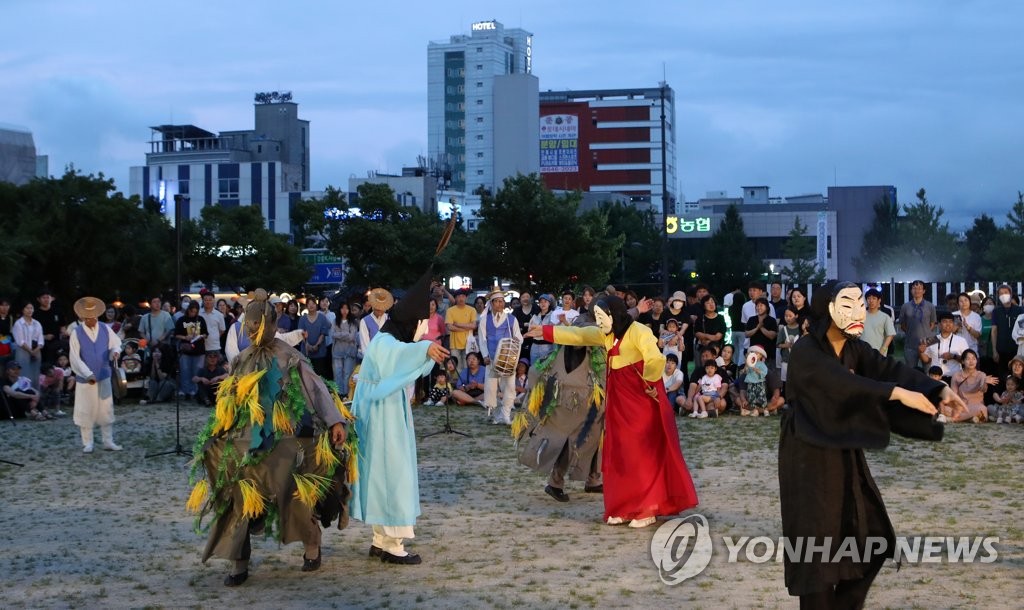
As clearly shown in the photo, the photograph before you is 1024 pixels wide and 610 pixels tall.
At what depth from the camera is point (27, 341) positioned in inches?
759

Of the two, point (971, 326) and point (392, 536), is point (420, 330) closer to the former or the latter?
point (392, 536)

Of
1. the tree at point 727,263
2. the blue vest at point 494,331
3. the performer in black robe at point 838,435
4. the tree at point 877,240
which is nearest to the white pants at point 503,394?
the blue vest at point 494,331

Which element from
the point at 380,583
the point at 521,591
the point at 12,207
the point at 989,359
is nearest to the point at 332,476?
the point at 380,583

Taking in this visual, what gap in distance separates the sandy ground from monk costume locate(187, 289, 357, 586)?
1.19ft

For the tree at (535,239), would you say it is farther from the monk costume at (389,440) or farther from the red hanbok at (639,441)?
the monk costume at (389,440)

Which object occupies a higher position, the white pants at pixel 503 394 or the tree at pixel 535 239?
the tree at pixel 535 239

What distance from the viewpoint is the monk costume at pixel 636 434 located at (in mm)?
10086

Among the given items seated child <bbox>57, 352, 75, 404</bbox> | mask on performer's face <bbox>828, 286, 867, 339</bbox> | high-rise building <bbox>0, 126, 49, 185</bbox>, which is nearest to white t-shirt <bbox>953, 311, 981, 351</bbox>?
seated child <bbox>57, 352, 75, 404</bbox>

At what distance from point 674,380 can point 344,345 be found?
18.5 feet

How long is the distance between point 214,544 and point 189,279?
4897cm

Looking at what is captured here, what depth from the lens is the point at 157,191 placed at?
119438mm

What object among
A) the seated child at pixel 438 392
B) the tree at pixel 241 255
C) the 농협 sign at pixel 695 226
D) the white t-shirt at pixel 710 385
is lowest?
the seated child at pixel 438 392

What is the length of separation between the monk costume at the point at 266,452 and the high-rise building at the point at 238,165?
10454cm

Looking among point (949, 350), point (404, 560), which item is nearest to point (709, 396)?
point (949, 350)
